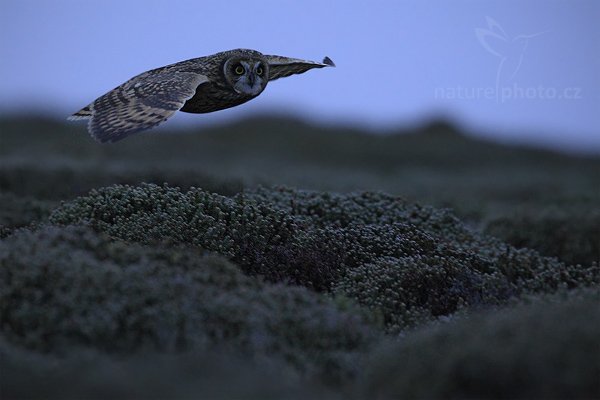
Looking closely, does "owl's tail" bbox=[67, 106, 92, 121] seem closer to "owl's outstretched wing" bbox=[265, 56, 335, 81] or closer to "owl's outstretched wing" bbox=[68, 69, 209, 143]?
"owl's outstretched wing" bbox=[68, 69, 209, 143]

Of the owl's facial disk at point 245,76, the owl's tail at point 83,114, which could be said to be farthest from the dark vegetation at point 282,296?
the owl's facial disk at point 245,76

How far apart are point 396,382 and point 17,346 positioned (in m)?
2.64

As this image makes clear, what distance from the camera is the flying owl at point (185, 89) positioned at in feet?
30.3

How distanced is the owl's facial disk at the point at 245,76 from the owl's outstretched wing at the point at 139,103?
1.86ft

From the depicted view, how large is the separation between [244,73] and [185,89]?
4.42ft

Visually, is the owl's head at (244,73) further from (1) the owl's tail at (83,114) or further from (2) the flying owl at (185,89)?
(1) the owl's tail at (83,114)

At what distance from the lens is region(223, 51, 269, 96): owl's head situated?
36.2 ft

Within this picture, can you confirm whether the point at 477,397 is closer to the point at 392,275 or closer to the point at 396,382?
the point at 396,382

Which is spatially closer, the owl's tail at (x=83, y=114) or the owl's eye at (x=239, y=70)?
the owl's tail at (x=83, y=114)

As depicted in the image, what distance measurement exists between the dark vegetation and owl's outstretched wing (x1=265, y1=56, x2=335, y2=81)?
154 cm

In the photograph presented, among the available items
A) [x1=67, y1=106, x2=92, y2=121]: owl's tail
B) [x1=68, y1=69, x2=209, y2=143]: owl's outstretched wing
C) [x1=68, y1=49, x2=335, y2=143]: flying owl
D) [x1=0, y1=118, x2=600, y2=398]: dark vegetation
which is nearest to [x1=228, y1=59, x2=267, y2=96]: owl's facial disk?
[x1=68, y1=49, x2=335, y2=143]: flying owl

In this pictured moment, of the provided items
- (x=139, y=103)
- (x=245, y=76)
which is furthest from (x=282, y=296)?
(x=245, y=76)

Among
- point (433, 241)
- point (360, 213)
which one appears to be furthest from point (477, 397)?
point (360, 213)

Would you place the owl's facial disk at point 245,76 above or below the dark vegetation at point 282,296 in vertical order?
above
